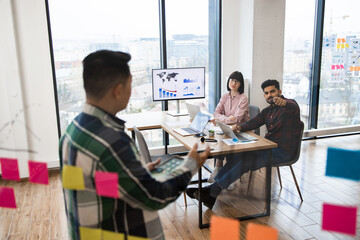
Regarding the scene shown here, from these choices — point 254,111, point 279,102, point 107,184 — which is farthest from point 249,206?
point 107,184

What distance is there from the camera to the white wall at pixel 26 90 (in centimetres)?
148

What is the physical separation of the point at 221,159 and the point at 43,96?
1.41 meters

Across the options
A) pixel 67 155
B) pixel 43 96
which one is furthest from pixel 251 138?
pixel 43 96

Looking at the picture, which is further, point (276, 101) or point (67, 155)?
point (276, 101)

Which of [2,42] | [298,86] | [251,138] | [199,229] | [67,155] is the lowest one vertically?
[199,229]

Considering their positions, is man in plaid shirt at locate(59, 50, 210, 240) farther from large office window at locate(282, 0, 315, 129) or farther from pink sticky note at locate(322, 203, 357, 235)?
large office window at locate(282, 0, 315, 129)

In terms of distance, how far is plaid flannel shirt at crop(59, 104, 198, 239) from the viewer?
3.15 ft

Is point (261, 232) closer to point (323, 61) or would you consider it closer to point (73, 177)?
point (73, 177)

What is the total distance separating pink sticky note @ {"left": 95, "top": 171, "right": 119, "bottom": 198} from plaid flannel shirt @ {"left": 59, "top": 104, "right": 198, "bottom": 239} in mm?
15

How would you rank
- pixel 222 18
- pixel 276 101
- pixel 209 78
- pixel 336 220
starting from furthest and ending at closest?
pixel 209 78
pixel 222 18
pixel 276 101
pixel 336 220

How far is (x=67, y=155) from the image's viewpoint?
103 centimetres

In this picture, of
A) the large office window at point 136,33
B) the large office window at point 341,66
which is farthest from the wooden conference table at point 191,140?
the large office window at point 341,66

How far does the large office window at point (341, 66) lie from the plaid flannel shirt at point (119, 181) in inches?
33.4

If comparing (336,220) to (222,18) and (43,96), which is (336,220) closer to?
(43,96)
